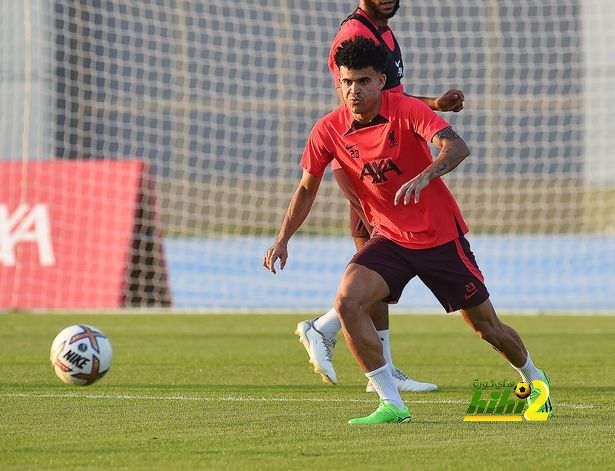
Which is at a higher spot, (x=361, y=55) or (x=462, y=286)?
(x=361, y=55)

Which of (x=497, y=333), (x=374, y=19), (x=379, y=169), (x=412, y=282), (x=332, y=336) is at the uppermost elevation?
(x=374, y=19)

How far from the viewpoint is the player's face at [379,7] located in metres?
7.71

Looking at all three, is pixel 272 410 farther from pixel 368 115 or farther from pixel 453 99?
pixel 453 99

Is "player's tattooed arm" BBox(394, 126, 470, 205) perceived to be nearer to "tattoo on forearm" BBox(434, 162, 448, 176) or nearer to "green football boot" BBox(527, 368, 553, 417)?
"tattoo on forearm" BBox(434, 162, 448, 176)

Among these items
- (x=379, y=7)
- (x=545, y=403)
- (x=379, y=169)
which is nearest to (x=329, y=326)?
(x=379, y=169)

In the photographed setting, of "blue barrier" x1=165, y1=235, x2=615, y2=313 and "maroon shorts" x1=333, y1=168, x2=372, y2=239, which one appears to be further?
"blue barrier" x1=165, y1=235, x2=615, y2=313

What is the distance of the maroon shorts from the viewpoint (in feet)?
22.4

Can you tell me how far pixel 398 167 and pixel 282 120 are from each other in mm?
17573

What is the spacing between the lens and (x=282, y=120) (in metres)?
23.8

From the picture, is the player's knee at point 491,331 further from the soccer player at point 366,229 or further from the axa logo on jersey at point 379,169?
the soccer player at point 366,229

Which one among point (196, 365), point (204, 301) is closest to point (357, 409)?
point (196, 365)

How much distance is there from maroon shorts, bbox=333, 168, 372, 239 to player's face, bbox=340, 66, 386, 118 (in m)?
0.56

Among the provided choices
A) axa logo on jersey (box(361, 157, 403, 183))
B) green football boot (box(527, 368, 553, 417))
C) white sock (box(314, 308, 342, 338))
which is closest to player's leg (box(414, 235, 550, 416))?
green football boot (box(527, 368, 553, 417))

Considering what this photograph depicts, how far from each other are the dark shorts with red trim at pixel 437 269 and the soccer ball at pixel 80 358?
1967 millimetres
